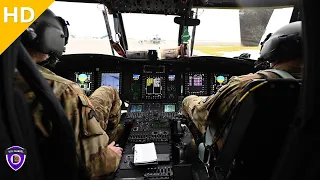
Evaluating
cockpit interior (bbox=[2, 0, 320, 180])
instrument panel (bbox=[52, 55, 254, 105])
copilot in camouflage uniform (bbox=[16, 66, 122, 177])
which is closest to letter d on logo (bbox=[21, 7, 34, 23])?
copilot in camouflage uniform (bbox=[16, 66, 122, 177])

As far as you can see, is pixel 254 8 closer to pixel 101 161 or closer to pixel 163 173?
pixel 163 173

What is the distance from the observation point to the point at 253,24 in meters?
3.19

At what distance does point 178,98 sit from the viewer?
9.20 feet

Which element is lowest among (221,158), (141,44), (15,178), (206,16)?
(221,158)

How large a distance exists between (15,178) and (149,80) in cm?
225

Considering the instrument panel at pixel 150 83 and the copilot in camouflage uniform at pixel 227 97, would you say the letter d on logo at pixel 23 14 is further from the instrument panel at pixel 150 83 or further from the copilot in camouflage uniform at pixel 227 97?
the instrument panel at pixel 150 83

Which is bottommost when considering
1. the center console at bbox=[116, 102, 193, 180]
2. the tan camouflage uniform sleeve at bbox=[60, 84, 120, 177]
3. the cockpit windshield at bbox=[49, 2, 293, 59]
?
the center console at bbox=[116, 102, 193, 180]

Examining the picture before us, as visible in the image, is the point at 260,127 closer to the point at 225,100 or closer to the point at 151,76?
the point at 225,100

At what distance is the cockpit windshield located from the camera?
9.58 feet

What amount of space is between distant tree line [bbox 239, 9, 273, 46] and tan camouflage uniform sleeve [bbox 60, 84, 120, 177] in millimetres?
2792

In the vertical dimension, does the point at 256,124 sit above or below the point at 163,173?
above

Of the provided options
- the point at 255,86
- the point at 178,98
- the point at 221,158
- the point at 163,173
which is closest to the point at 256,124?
the point at 255,86

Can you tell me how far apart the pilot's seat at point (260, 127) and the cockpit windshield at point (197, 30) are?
6.68 ft

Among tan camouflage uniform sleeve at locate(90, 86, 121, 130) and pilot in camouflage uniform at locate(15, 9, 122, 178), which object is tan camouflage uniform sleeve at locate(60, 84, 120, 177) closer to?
pilot in camouflage uniform at locate(15, 9, 122, 178)
